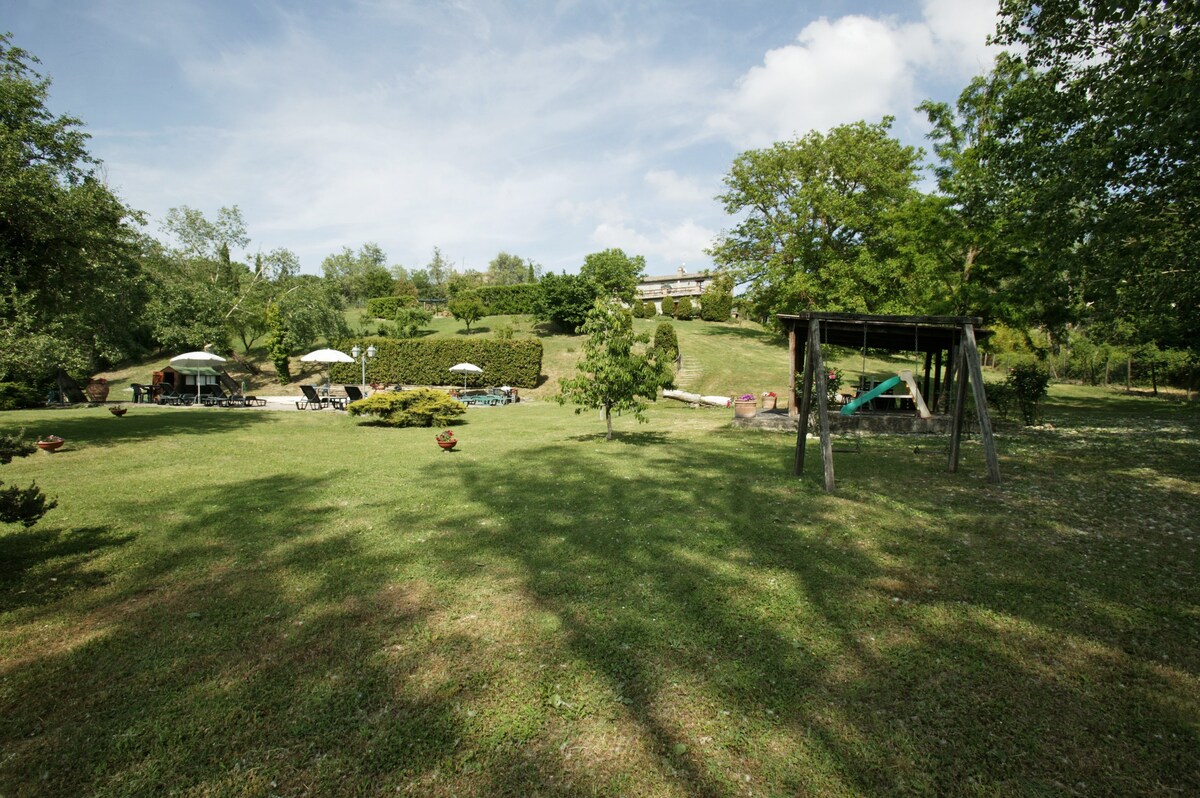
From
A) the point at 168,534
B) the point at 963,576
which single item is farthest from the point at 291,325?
the point at 963,576

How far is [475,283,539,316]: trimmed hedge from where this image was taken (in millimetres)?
58312

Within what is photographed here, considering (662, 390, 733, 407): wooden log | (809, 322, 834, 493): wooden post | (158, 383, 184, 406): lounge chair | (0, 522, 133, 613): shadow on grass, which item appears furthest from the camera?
(158, 383, 184, 406): lounge chair

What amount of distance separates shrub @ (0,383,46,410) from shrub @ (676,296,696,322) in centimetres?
4648

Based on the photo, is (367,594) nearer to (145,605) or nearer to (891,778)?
(145,605)

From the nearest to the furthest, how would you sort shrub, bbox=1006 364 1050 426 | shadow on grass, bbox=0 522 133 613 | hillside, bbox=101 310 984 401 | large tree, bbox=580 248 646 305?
shadow on grass, bbox=0 522 133 613 → shrub, bbox=1006 364 1050 426 → hillside, bbox=101 310 984 401 → large tree, bbox=580 248 646 305

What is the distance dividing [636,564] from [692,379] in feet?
83.9

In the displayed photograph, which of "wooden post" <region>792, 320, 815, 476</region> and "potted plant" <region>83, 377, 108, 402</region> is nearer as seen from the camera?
"wooden post" <region>792, 320, 815, 476</region>

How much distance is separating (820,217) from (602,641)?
33359mm

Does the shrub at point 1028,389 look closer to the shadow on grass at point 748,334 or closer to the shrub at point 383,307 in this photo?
the shadow on grass at point 748,334

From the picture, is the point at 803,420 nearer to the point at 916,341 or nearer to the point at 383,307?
the point at 916,341

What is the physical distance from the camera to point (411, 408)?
18.1m

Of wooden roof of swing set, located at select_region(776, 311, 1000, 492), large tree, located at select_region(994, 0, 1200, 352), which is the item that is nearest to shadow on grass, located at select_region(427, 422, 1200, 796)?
wooden roof of swing set, located at select_region(776, 311, 1000, 492)

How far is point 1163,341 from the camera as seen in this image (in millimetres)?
26797

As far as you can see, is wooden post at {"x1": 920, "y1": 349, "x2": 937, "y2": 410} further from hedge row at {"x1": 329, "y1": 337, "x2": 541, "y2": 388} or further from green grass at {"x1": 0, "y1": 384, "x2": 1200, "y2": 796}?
A: hedge row at {"x1": 329, "y1": 337, "x2": 541, "y2": 388}
